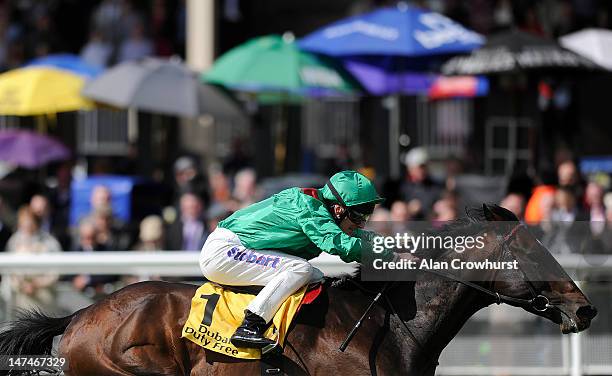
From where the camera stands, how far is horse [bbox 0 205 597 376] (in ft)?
17.7

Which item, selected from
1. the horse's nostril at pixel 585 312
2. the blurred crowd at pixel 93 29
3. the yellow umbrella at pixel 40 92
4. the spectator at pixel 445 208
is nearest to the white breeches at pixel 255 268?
the horse's nostril at pixel 585 312

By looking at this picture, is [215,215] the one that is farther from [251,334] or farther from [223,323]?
[251,334]

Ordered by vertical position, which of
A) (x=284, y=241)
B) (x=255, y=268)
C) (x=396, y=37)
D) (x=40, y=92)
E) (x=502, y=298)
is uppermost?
(x=396, y=37)

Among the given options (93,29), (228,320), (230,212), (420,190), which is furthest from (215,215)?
(93,29)

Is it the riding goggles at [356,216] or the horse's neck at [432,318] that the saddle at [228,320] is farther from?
the horse's neck at [432,318]

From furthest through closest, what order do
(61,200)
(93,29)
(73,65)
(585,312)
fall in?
(93,29) → (73,65) → (61,200) → (585,312)

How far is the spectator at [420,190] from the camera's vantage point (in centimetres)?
961

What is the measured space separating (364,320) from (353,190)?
0.59 meters

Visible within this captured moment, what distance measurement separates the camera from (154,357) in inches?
219

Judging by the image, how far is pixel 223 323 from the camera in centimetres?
546

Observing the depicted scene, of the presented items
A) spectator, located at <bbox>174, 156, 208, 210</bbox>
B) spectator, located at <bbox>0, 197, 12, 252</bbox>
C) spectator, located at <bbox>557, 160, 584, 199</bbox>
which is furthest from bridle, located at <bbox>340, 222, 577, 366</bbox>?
spectator, located at <bbox>174, 156, 208, 210</bbox>

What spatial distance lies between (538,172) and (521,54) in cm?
114

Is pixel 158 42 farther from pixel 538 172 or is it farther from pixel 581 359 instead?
pixel 581 359

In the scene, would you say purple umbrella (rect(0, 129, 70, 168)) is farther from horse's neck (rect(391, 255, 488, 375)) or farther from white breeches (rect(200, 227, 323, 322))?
horse's neck (rect(391, 255, 488, 375))
